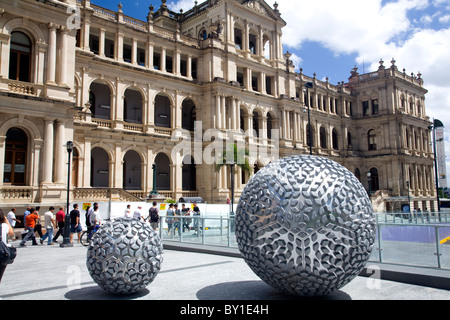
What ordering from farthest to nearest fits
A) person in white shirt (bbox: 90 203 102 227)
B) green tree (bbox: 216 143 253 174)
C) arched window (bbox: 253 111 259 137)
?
1. arched window (bbox: 253 111 259 137)
2. green tree (bbox: 216 143 253 174)
3. person in white shirt (bbox: 90 203 102 227)

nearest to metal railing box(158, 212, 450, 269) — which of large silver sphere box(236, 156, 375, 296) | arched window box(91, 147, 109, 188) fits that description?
large silver sphere box(236, 156, 375, 296)

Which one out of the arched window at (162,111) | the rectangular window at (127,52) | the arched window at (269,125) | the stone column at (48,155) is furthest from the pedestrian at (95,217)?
the arched window at (269,125)

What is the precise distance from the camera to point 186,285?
800 centimetres

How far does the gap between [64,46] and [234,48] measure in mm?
19887

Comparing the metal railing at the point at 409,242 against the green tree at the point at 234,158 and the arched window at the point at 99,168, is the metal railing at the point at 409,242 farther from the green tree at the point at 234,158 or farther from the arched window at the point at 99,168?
the arched window at the point at 99,168

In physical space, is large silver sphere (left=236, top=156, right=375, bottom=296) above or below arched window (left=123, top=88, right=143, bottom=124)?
below

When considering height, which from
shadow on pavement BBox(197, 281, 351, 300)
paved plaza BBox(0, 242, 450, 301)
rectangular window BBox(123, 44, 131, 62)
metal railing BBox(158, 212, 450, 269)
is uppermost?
rectangular window BBox(123, 44, 131, 62)

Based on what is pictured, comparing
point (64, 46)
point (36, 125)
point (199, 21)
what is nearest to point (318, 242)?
point (36, 125)

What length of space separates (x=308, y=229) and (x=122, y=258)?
3.34 m

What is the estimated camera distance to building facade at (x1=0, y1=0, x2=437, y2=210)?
2211 centimetres

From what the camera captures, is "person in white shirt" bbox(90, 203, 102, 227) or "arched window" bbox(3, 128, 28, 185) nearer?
"person in white shirt" bbox(90, 203, 102, 227)

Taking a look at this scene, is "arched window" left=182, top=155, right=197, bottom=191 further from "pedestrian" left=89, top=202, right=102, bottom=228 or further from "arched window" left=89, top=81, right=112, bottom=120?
"pedestrian" left=89, top=202, right=102, bottom=228

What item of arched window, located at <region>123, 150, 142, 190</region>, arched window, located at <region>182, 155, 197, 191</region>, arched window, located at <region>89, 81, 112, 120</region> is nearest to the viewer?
arched window, located at <region>89, 81, 112, 120</region>

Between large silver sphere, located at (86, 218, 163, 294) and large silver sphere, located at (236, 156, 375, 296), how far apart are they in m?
1.96
